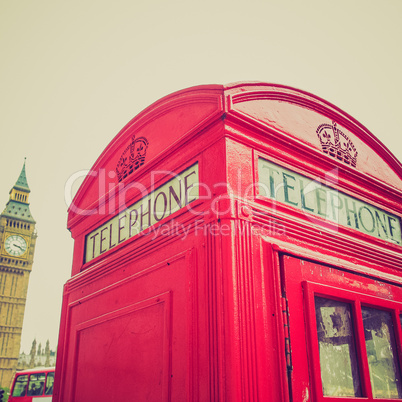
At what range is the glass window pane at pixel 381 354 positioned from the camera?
3000 millimetres

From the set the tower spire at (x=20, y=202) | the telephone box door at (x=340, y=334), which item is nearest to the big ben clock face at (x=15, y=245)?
the tower spire at (x=20, y=202)

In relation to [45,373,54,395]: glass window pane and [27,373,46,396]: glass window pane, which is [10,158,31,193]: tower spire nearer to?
[27,373,46,396]: glass window pane

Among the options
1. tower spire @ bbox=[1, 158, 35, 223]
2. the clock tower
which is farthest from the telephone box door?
tower spire @ bbox=[1, 158, 35, 223]

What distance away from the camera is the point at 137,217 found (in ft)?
12.1

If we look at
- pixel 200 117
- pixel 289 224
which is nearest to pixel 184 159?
pixel 200 117

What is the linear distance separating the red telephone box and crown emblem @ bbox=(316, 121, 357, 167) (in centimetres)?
1

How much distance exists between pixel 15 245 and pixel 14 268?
13.8 ft

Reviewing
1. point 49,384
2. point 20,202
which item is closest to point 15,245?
point 20,202

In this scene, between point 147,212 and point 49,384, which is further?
point 49,384

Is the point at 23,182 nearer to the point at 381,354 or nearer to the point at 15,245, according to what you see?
the point at 15,245

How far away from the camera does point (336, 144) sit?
3.80 m

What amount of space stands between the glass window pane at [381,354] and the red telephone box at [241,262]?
0.01 metres

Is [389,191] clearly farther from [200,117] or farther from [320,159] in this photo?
[200,117]

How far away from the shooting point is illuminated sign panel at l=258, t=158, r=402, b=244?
10.3 ft
